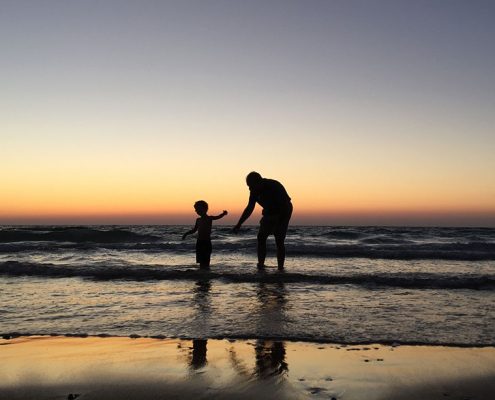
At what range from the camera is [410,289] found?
698 cm

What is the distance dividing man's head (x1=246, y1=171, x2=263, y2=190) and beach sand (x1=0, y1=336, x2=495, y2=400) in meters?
4.70

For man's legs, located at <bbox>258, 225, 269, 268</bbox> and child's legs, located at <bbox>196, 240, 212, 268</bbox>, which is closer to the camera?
man's legs, located at <bbox>258, 225, 269, 268</bbox>

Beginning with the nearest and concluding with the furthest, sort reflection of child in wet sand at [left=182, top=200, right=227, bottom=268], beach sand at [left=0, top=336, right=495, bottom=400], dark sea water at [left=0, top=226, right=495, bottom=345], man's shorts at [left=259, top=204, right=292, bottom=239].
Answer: beach sand at [left=0, top=336, right=495, bottom=400], dark sea water at [left=0, top=226, right=495, bottom=345], man's shorts at [left=259, top=204, right=292, bottom=239], reflection of child in wet sand at [left=182, top=200, right=227, bottom=268]

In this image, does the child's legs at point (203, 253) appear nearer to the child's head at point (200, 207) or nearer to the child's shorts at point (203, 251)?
the child's shorts at point (203, 251)

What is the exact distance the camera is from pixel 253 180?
8367 millimetres

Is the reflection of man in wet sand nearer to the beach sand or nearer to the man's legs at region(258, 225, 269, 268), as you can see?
the man's legs at region(258, 225, 269, 268)

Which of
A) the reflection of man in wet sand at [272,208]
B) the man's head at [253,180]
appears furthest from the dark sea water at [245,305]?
the man's head at [253,180]

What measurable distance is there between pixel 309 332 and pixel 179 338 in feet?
3.82

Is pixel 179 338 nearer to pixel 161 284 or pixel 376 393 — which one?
pixel 376 393

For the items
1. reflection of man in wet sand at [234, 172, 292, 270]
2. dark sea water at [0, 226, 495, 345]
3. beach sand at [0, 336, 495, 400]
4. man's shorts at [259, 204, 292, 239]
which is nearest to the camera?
beach sand at [0, 336, 495, 400]

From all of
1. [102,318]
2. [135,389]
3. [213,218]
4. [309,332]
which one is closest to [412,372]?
[309,332]

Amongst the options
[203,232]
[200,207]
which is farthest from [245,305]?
[200,207]

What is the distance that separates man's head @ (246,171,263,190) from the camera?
27.4ft

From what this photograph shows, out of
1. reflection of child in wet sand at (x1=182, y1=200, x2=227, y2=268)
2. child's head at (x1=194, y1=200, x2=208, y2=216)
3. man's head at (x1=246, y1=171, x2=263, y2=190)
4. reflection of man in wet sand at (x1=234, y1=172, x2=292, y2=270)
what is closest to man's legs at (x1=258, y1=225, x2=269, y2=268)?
reflection of man in wet sand at (x1=234, y1=172, x2=292, y2=270)
